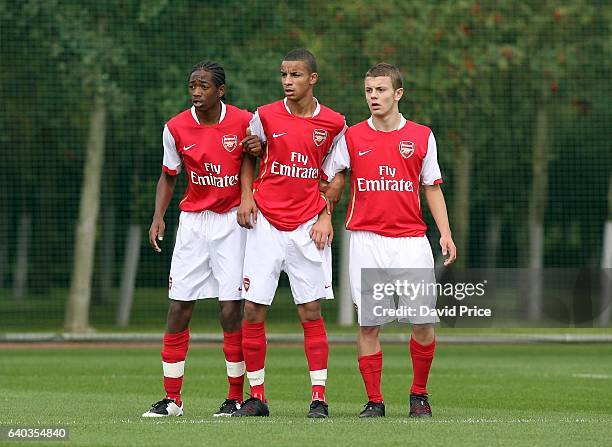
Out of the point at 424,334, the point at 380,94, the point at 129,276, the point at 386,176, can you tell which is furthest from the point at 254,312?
the point at 129,276

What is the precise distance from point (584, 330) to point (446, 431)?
14024mm

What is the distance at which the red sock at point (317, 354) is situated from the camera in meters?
9.07

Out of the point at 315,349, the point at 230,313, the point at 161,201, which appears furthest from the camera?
the point at 161,201

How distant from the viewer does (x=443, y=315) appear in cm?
1888

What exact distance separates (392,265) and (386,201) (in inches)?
15.6

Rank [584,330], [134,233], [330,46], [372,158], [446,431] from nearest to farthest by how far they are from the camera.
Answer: [446,431] < [372,158] < [584,330] < [330,46] < [134,233]

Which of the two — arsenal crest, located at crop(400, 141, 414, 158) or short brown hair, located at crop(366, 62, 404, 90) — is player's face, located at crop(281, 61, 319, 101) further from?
arsenal crest, located at crop(400, 141, 414, 158)

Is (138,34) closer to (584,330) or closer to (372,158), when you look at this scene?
(584,330)

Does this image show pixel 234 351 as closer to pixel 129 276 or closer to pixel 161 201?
pixel 161 201

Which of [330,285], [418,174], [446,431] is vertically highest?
[418,174]

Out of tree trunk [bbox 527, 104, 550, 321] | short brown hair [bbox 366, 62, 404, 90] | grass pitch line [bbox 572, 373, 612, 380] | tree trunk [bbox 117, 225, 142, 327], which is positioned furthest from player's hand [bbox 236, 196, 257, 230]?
tree trunk [bbox 117, 225, 142, 327]

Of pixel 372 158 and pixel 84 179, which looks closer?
pixel 372 158

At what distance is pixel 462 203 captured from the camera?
968 inches

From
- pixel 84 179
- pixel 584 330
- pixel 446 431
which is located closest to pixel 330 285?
pixel 446 431
